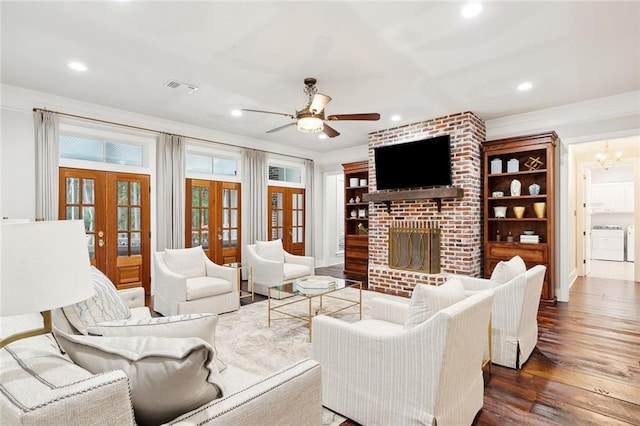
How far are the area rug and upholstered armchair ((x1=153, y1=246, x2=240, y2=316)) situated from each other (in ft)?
0.77

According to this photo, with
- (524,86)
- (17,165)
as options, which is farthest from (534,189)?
(17,165)

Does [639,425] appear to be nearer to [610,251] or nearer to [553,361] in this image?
[553,361]

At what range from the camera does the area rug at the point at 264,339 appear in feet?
9.16

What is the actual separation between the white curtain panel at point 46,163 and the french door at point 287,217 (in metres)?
3.62

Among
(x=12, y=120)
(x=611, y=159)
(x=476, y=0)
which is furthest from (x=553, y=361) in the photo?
(x=12, y=120)

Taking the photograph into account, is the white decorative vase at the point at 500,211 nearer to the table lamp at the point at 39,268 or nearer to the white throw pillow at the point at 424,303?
the white throw pillow at the point at 424,303

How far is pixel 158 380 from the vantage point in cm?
98

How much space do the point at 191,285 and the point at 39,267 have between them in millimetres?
3199

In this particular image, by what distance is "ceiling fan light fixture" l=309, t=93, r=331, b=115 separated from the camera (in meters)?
3.27

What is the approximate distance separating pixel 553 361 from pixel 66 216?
5.79 metres

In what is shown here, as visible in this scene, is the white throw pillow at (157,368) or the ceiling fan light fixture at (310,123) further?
the ceiling fan light fixture at (310,123)

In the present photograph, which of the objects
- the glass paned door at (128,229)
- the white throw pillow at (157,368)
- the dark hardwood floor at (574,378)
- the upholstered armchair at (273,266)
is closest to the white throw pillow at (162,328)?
the white throw pillow at (157,368)

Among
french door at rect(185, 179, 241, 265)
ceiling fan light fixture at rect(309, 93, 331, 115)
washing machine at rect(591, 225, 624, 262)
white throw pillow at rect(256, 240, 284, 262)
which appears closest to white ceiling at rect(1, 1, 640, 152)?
ceiling fan light fixture at rect(309, 93, 331, 115)

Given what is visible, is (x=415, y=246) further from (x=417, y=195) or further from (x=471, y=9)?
(x=471, y=9)
